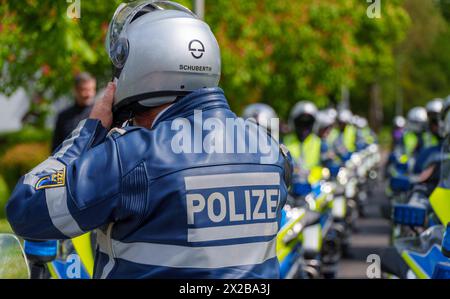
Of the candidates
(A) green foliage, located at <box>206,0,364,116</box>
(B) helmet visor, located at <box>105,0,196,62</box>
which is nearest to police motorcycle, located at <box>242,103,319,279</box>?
(B) helmet visor, located at <box>105,0,196,62</box>

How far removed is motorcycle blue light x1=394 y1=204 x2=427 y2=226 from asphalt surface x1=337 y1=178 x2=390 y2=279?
315 cm

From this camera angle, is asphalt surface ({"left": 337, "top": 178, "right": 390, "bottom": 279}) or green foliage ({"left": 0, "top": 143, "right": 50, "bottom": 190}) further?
green foliage ({"left": 0, "top": 143, "right": 50, "bottom": 190})

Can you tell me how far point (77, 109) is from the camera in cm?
Result: 798

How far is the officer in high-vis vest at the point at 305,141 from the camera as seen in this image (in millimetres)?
9312

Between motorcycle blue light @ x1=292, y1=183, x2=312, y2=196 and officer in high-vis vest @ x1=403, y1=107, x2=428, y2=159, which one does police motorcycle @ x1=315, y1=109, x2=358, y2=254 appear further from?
motorcycle blue light @ x1=292, y1=183, x2=312, y2=196

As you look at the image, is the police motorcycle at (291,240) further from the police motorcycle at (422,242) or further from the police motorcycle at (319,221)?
the police motorcycle at (422,242)

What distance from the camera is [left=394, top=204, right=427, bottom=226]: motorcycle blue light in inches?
179

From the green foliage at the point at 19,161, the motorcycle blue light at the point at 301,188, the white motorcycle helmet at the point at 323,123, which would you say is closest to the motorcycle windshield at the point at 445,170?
the motorcycle blue light at the point at 301,188

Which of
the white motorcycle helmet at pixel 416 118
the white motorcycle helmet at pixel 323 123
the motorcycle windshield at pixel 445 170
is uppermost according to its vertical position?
the white motorcycle helmet at pixel 416 118
